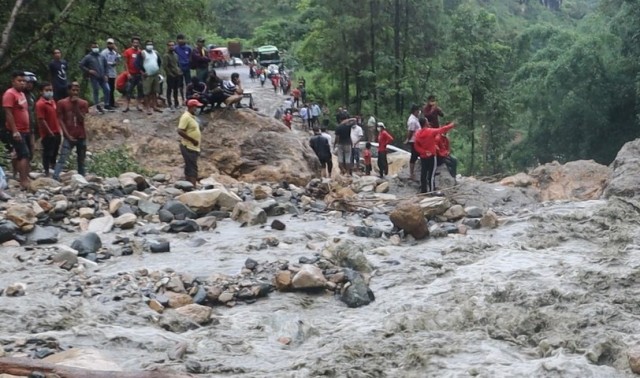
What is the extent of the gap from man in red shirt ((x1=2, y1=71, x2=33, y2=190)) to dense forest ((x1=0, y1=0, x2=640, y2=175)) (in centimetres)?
496

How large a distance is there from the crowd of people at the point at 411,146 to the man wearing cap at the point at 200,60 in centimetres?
265

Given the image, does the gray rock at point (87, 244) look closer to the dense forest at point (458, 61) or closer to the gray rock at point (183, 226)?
the gray rock at point (183, 226)

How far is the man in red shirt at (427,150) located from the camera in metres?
12.6

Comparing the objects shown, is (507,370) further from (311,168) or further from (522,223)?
(311,168)

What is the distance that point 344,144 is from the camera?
55.7ft

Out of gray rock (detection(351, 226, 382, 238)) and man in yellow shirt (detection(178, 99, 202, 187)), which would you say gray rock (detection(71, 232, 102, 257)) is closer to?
man in yellow shirt (detection(178, 99, 202, 187))

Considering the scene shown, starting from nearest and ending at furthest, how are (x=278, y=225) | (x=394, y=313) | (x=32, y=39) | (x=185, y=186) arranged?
(x=394, y=313) < (x=278, y=225) < (x=185, y=186) < (x=32, y=39)

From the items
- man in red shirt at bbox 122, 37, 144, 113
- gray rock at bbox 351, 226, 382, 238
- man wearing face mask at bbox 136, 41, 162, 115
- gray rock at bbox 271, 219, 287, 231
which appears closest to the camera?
gray rock at bbox 351, 226, 382, 238

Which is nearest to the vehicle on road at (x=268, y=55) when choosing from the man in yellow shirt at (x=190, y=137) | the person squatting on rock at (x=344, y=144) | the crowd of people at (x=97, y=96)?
the person squatting on rock at (x=344, y=144)

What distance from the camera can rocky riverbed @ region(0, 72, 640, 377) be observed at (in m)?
6.80

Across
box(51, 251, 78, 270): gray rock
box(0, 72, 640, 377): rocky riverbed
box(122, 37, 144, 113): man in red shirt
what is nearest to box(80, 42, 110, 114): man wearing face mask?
box(122, 37, 144, 113): man in red shirt

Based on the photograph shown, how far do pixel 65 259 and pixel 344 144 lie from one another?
29.5 feet

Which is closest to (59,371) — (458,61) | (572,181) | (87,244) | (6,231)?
(87,244)

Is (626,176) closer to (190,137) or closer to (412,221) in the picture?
(412,221)
